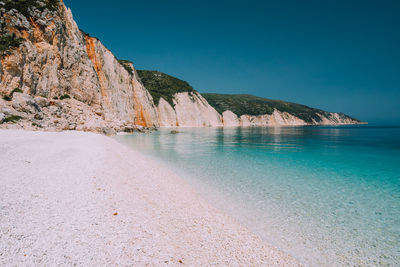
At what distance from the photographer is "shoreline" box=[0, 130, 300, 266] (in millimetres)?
2428

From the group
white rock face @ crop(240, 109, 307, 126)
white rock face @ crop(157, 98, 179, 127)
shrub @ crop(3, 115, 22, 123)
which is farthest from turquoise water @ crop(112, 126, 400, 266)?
white rock face @ crop(240, 109, 307, 126)

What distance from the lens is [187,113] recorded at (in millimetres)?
69625

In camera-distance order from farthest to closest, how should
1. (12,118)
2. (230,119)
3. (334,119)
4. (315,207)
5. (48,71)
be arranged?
1. (334,119)
2. (230,119)
3. (48,71)
4. (12,118)
5. (315,207)

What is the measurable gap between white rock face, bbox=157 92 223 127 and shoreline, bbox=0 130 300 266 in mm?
55823

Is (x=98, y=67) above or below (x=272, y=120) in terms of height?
above

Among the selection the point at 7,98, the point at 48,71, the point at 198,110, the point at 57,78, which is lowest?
the point at 7,98

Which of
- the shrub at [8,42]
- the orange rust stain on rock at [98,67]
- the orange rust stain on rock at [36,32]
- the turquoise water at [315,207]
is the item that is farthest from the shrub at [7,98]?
the orange rust stain on rock at [98,67]

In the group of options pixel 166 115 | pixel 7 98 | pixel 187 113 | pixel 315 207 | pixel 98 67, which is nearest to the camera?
pixel 315 207

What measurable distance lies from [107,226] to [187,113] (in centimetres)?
6713

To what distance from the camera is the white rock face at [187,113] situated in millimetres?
61706

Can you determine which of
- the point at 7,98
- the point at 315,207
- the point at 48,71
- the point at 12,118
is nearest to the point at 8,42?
the point at 48,71

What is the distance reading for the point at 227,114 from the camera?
92250 mm

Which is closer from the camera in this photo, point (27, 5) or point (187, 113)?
point (27, 5)

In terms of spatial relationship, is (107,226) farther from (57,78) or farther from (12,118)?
(57,78)
